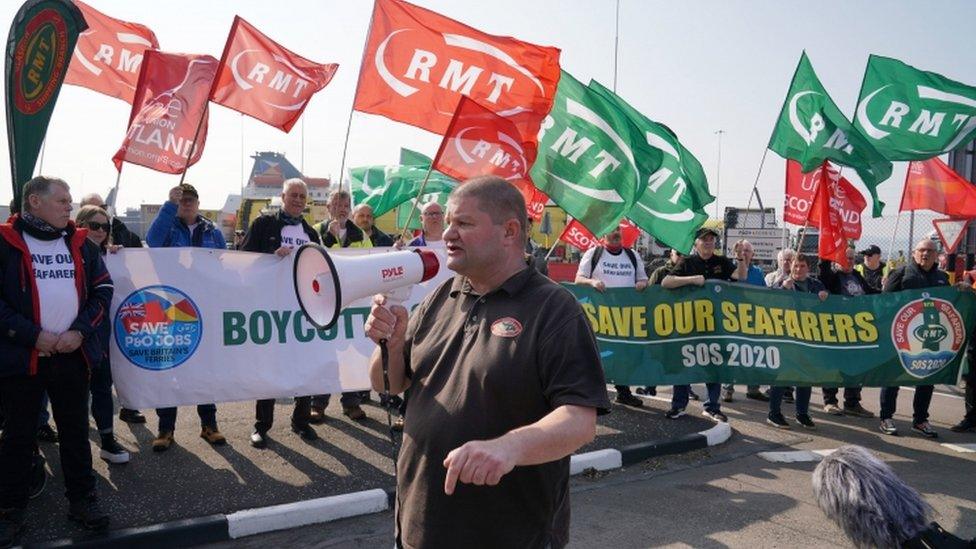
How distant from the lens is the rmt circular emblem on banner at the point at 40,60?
14.5 feet

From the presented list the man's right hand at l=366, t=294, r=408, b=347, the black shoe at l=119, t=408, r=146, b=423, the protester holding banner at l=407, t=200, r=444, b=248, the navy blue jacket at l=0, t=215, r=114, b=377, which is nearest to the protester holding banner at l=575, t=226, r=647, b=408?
the protester holding banner at l=407, t=200, r=444, b=248

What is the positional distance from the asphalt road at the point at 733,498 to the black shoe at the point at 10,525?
3.70ft

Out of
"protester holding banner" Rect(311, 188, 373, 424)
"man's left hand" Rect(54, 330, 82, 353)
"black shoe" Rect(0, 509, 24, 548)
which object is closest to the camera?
"black shoe" Rect(0, 509, 24, 548)

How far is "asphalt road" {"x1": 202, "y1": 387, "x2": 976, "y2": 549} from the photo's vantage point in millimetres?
4531

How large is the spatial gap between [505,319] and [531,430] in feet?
1.25

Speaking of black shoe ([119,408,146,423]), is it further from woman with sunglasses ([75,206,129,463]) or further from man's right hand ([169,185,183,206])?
man's right hand ([169,185,183,206])

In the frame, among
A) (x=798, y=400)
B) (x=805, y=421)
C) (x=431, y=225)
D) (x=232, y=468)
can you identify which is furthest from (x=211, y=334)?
(x=805, y=421)

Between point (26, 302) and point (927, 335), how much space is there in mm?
7999

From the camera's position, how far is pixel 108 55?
8.51m

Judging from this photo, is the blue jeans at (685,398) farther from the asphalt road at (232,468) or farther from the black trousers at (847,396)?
the black trousers at (847,396)

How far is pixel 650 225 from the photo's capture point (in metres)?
8.35

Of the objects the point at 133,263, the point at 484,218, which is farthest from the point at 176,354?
the point at 484,218

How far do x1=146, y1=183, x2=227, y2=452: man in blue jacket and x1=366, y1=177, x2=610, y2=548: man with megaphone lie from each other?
13.9 ft

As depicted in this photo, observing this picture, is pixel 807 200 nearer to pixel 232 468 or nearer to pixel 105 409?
pixel 232 468
